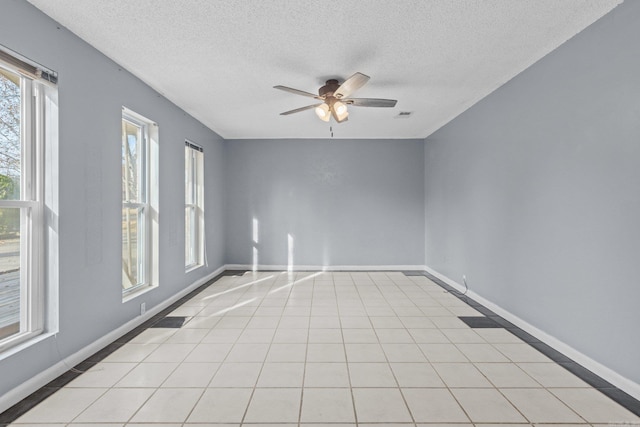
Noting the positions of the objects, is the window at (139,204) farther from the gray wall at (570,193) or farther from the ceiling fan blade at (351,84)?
the gray wall at (570,193)

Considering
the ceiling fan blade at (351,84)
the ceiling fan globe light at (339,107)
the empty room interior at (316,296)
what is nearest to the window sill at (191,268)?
the empty room interior at (316,296)

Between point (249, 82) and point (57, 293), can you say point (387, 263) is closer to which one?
point (249, 82)

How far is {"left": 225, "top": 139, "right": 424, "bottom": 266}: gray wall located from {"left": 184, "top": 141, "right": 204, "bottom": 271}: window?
1.18 m

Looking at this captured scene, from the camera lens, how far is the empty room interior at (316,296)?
203cm

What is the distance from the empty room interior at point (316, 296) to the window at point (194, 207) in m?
0.61

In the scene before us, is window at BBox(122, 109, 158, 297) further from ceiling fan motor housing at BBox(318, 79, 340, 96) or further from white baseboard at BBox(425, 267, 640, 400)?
white baseboard at BBox(425, 267, 640, 400)

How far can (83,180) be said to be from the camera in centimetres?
254

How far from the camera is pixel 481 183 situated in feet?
13.1

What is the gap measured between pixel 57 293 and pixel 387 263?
5152mm

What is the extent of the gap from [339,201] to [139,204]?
3641mm

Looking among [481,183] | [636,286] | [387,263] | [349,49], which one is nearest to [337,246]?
[387,263]

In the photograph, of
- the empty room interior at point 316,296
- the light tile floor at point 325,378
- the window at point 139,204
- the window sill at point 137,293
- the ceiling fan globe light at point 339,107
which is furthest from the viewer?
the window at point 139,204

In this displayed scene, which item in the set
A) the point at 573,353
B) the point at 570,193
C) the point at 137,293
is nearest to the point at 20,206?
the point at 137,293

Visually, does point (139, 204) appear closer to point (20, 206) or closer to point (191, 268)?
point (20, 206)
